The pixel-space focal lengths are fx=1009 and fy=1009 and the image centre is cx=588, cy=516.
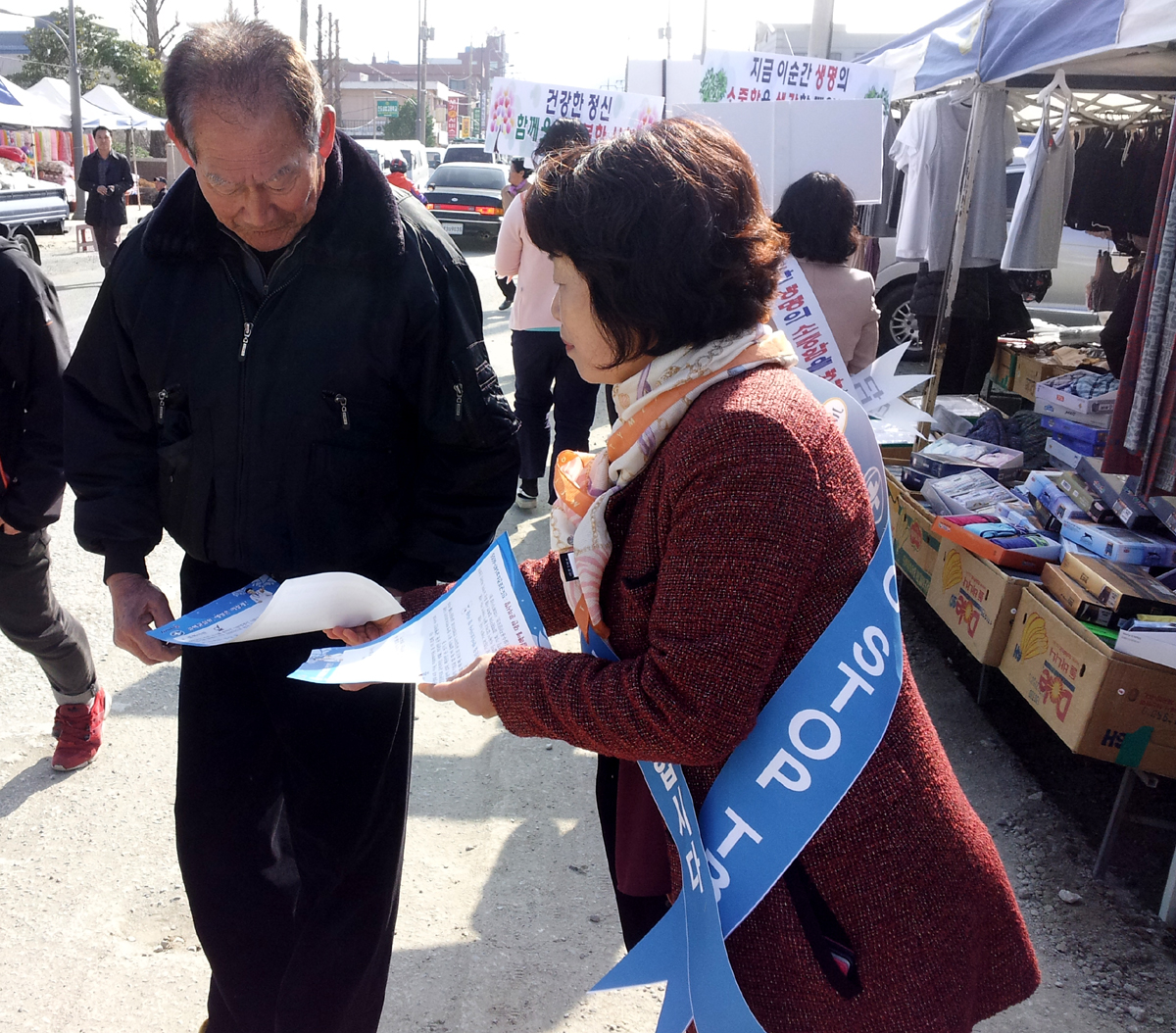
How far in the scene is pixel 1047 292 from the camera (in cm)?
1069

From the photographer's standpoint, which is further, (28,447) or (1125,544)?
(1125,544)

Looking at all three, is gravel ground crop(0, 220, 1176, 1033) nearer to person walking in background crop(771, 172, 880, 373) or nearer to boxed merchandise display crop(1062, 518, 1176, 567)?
boxed merchandise display crop(1062, 518, 1176, 567)

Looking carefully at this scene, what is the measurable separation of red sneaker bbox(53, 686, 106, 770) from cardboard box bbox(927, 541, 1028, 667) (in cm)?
288

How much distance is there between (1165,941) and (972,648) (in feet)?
3.60

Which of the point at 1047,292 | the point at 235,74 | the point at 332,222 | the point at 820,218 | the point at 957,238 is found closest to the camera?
the point at 235,74

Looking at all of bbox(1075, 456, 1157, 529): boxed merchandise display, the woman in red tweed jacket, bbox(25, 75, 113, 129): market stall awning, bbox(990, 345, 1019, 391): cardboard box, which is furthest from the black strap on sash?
bbox(25, 75, 113, 129): market stall awning

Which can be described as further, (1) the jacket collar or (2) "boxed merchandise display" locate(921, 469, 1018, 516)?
(2) "boxed merchandise display" locate(921, 469, 1018, 516)

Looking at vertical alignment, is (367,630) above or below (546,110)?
below

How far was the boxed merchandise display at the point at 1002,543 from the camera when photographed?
3.39 m

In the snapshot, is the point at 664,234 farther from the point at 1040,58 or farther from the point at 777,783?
the point at 1040,58

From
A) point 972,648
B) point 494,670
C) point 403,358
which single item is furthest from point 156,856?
point 972,648

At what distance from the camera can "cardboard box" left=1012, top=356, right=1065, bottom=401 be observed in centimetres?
606

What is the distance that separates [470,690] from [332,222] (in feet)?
2.94

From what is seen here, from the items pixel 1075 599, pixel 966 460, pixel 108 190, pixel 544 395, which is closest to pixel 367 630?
pixel 1075 599
